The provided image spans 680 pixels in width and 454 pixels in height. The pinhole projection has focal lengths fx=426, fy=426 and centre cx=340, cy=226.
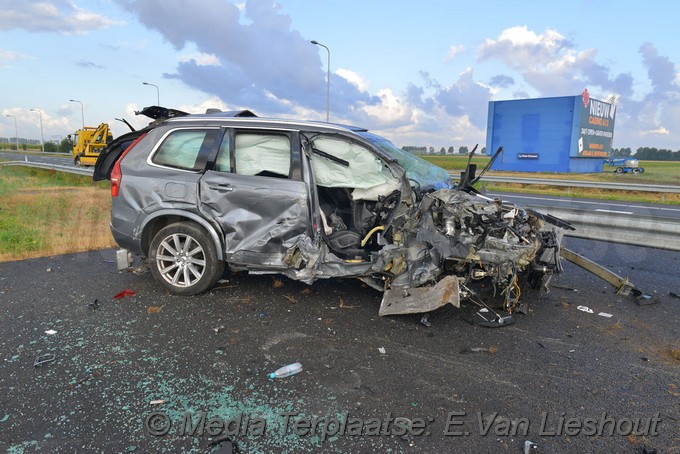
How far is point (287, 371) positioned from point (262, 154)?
95.7 inches

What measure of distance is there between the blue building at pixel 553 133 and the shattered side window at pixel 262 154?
35442 millimetres

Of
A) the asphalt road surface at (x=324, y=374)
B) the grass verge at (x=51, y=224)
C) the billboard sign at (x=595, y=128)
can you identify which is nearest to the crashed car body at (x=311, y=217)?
the asphalt road surface at (x=324, y=374)

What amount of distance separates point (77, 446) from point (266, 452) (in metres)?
1.05

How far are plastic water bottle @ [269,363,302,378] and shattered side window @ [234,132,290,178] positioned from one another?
6.65 ft

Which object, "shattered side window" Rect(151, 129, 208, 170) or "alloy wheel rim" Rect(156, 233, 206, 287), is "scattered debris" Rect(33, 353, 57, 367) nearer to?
"alloy wheel rim" Rect(156, 233, 206, 287)

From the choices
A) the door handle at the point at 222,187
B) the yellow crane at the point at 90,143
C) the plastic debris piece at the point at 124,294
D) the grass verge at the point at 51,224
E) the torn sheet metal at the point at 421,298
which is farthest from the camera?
the yellow crane at the point at 90,143

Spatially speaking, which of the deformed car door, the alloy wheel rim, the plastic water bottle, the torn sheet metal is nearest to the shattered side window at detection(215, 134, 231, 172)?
the deformed car door

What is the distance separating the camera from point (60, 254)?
664 cm

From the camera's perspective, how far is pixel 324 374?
3.17 metres

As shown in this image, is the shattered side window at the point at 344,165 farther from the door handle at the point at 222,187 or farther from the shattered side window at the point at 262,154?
the door handle at the point at 222,187

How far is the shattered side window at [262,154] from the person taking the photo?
456 cm

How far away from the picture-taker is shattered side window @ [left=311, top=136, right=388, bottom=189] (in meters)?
4.58

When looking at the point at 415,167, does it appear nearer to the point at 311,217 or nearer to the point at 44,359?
the point at 311,217

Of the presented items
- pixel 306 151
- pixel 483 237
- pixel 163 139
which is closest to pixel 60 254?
pixel 163 139
